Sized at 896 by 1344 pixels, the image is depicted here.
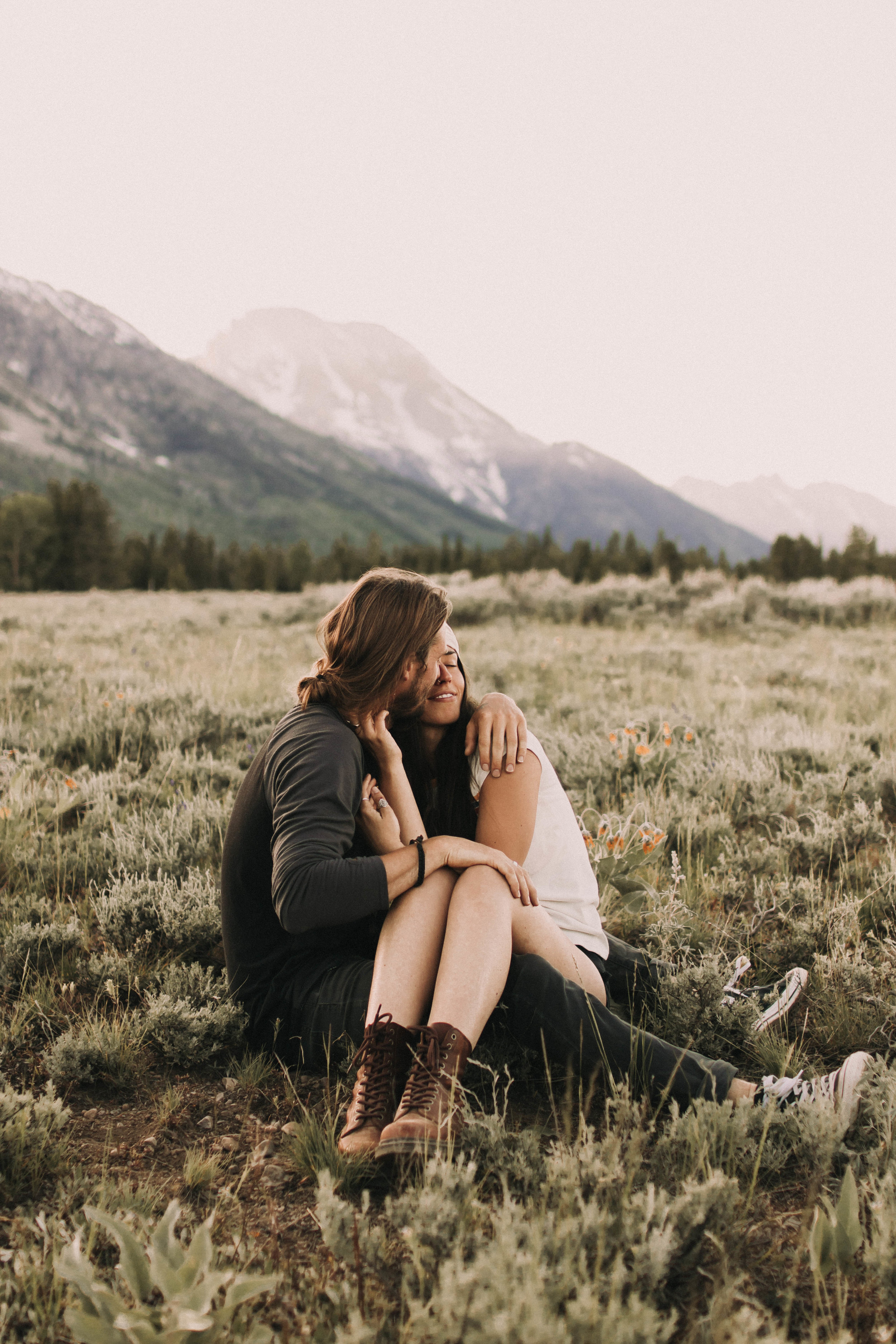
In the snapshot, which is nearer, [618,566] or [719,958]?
[719,958]

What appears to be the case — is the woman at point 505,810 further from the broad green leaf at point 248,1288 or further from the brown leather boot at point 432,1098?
the broad green leaf at point 248,1288

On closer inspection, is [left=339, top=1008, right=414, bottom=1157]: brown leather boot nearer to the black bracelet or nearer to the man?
the man

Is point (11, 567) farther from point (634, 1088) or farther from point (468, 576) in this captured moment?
point (634, 1088)

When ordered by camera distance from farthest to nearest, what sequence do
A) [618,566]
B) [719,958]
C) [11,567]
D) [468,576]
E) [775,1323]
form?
[618,566] < [11,567] < [468,576] < [719,958] < [775,1323]

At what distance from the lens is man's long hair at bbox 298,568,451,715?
2.48 m

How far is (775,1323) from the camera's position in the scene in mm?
1506

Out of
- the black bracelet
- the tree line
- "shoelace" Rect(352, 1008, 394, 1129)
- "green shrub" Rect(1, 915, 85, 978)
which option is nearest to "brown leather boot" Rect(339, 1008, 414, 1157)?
"shoelace" Rect(352, 1008, 394, 1129)

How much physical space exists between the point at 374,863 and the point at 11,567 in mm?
54376

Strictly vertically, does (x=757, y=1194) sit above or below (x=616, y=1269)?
below

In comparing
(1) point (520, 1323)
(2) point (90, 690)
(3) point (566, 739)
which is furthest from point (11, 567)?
(1) point (520, 1323)

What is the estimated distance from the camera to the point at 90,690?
6426 millimetres

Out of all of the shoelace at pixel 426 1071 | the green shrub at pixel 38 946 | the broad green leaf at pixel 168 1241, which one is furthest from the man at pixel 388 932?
the green shrub at pixel 38 946

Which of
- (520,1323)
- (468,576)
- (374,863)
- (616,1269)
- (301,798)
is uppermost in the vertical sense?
(468,576)

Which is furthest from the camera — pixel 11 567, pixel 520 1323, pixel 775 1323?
pixel 11 567
